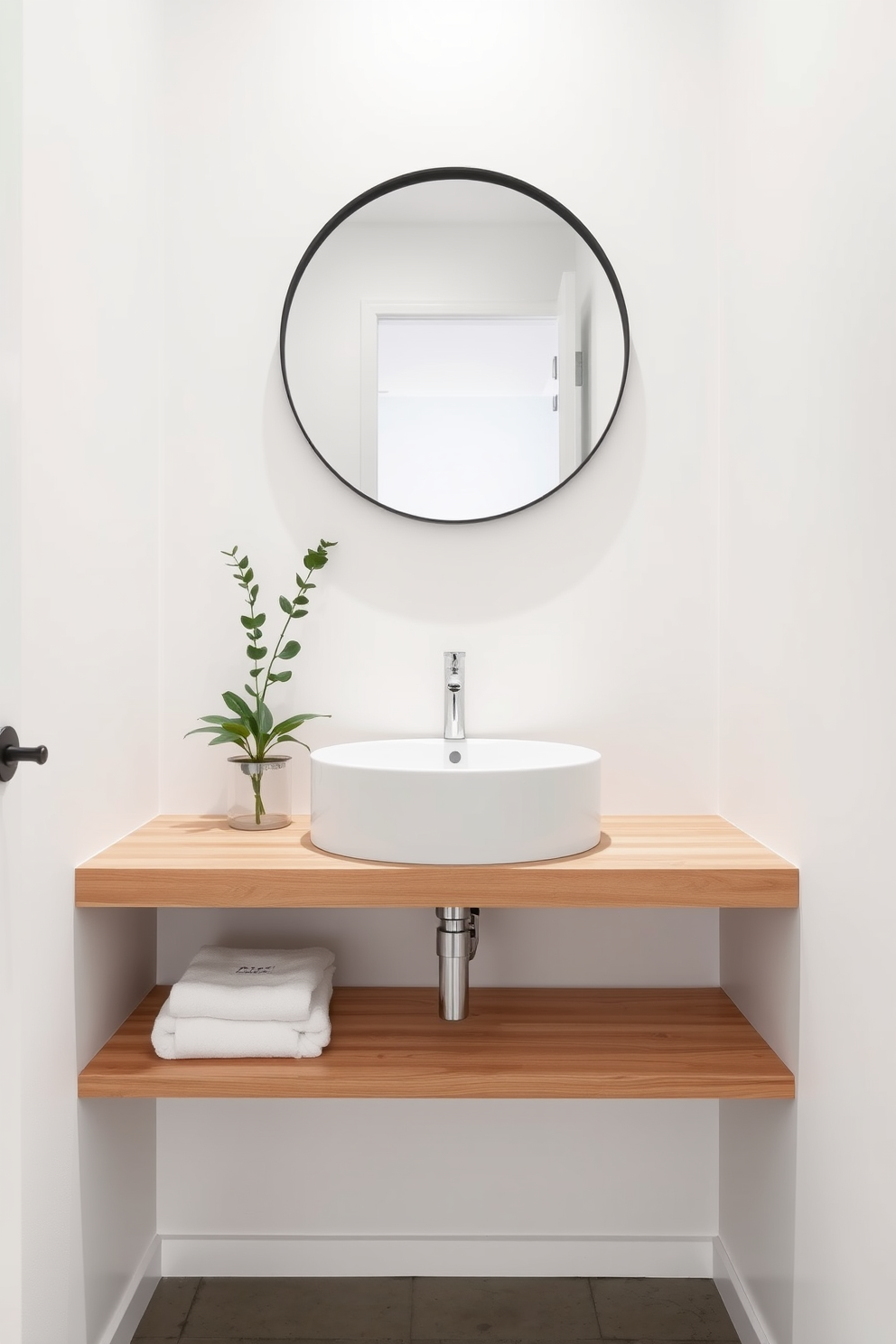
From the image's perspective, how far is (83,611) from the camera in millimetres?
1363

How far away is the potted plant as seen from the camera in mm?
1594

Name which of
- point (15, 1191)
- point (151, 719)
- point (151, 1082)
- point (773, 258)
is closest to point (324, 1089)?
point (151, 1082)

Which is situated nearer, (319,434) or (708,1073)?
(708,1073)

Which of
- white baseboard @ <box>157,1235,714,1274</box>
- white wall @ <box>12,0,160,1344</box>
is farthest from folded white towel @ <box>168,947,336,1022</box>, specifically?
white baseboard @ <box>157,1235,714,1274</box>

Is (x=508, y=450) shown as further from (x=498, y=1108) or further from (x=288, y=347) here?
(x=498, y=1108)

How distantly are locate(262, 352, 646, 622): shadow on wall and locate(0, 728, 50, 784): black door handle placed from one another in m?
0.86

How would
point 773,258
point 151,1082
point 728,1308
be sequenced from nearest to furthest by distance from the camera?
point 151,1082 → point 773,258 → point 728,1308

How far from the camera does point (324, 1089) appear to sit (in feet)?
4.47

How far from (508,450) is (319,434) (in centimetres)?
35

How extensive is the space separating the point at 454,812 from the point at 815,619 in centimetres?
56

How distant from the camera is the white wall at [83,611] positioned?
1182 mm

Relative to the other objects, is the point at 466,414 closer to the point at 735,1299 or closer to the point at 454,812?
the point at 454,812

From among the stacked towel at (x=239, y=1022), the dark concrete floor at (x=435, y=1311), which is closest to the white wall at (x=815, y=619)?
the dark concrete floor at (x=435, y=1311)

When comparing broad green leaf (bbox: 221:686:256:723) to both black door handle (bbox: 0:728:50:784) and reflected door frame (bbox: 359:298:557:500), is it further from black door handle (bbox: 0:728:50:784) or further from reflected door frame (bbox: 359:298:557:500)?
black door handle (bbox: 0:728:50:784)
